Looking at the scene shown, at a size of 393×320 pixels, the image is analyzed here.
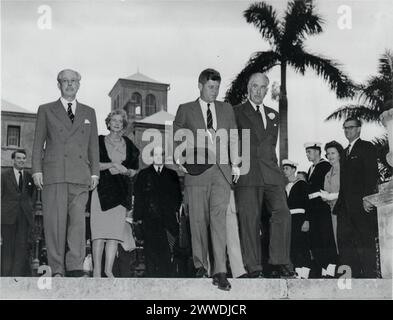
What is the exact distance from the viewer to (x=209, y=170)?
7.27m

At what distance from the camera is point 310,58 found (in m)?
11.7

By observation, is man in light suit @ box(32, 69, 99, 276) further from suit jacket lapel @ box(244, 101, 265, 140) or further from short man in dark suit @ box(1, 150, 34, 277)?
suit jacket lapel @ box(244, 101, 265, 140)

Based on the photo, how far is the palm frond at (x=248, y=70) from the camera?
11328mm

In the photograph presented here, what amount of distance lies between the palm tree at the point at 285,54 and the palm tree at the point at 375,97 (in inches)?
15.8

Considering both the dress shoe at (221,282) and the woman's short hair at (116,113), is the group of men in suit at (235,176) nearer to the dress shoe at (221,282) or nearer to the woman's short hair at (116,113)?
the dress shoe at (221,282)

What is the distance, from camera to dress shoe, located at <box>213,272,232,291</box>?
657 cm

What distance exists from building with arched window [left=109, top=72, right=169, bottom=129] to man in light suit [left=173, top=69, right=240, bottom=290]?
166 cm

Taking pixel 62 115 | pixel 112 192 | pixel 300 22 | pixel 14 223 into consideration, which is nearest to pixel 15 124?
pixel 14 223

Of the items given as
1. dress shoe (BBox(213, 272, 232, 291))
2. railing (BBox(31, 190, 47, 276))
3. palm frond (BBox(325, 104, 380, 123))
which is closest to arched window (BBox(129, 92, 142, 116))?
railing (BBox(31, 190, 47, 276))

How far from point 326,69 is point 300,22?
92 centimetres

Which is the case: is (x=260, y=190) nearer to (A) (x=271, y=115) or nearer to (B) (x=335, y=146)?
(A) (x=271, y=115)
